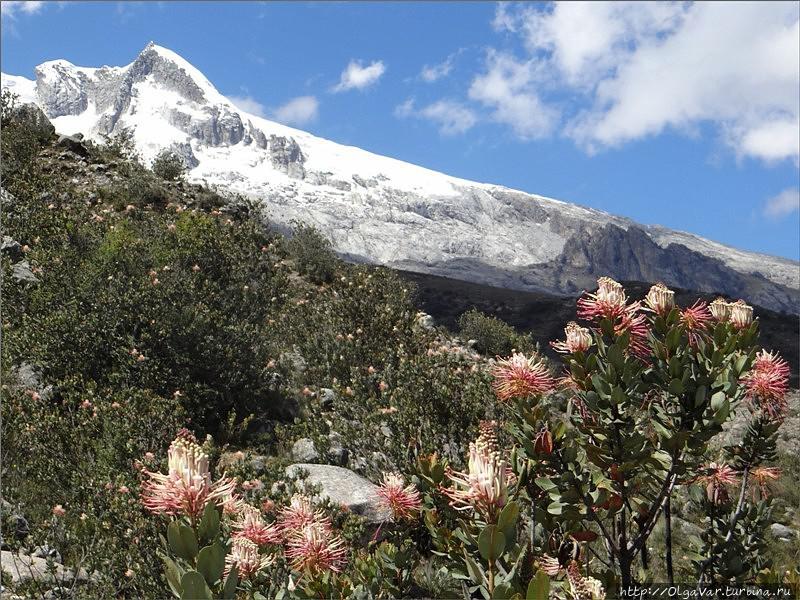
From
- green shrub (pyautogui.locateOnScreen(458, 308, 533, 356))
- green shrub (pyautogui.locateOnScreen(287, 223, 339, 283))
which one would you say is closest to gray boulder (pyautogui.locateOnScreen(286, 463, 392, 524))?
green shrub (pyautogui.locateOnScreen(458, 308, 533, 356))

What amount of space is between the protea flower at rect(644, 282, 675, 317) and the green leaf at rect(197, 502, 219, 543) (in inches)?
67.7

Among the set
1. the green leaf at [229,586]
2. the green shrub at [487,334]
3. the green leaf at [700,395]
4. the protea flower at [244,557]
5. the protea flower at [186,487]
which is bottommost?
the protea flower at [244,557]

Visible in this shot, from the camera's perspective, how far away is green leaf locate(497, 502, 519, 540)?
63.2 inches

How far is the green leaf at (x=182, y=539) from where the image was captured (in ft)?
5.16

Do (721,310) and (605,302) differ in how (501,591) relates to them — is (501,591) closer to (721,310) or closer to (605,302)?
(605,302)

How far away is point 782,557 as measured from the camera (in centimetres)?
726

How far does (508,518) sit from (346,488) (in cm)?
453

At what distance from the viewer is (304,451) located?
7258mm

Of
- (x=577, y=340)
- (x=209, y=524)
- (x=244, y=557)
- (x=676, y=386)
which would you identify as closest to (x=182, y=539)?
(x=209, y=524)

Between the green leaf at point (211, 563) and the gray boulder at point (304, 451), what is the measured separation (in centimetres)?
557

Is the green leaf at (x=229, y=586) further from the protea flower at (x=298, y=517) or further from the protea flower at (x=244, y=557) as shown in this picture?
the protea flower at (x=298, y=517)

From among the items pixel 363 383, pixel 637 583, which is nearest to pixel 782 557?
pixel 363 383

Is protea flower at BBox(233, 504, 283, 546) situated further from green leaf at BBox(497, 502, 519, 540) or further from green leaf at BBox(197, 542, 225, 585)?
green leaf at BBox(497, 502, 519, 540)

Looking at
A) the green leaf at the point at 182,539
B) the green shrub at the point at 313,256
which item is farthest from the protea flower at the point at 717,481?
the green shrub at the point at 313,256
